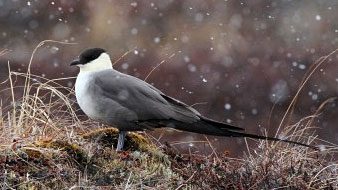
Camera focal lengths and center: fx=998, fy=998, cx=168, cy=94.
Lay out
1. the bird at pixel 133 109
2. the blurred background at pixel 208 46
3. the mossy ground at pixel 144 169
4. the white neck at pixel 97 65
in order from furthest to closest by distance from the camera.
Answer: the blurred background at pixel 208 46
the white neck at pixel 97 65
the bird at pixel 133 109
the mossy ground at pixel 144 169

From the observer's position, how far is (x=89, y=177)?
5.54 m

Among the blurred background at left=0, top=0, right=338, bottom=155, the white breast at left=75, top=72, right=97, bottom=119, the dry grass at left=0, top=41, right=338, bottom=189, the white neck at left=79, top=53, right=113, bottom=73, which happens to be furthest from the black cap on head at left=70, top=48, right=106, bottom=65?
the blurred background at left=0, top=0, right=338, bottom=155

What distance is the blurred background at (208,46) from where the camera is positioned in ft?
46.0

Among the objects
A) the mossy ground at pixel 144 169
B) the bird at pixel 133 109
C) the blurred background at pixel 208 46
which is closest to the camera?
the mossy ground at pixel 144 169

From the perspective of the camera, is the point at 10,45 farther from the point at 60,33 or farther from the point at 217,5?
the point at 217,5

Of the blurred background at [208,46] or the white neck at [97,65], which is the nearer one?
the white neck at [97,65]

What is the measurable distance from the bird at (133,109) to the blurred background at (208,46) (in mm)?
6671

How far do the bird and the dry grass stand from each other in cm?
15

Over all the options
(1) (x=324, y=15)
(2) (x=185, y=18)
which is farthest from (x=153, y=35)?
(1) (x=324, y=15)

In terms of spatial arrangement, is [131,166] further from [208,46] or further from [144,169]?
[208,46]

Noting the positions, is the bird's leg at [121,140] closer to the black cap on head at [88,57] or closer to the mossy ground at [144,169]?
the mossy ground at [144,169]

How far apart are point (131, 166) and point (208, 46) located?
9.82m

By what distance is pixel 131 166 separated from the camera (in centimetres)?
569

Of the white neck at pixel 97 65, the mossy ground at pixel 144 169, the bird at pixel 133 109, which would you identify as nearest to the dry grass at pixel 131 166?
the mossy ground at pixel 144 169
